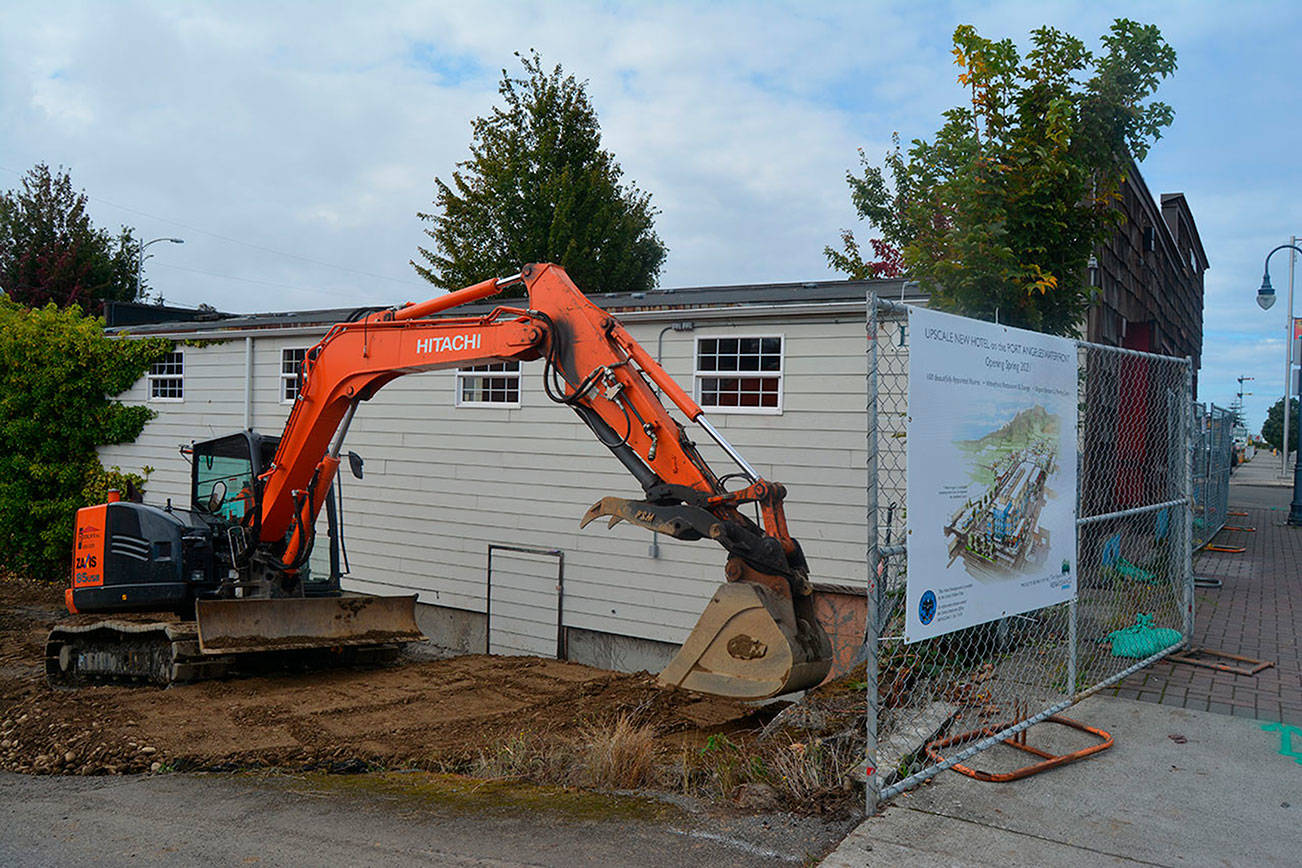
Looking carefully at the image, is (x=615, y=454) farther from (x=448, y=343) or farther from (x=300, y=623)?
(x=300, y=623)

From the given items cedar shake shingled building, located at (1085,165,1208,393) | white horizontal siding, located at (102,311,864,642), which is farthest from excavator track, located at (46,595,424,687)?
cedar shake shingled building, located at (1085,165,1208,393)

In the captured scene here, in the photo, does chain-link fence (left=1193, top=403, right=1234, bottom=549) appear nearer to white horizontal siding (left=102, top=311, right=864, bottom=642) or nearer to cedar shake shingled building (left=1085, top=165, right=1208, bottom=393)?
cedar shake shingled building (left=1085, top=165, right=1208, bottom=393)

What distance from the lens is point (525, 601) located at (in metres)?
12.4

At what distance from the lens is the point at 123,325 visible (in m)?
19.3

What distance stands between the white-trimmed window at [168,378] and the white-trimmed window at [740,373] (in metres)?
9.50

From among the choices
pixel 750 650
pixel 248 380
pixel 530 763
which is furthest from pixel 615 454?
pixel 248 380

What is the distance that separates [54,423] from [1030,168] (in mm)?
15553

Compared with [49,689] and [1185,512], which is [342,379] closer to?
[49,689]

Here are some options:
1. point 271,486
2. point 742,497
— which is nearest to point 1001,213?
point 742,497

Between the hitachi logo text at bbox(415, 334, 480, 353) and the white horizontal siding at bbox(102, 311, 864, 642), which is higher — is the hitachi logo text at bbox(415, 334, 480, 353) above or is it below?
above

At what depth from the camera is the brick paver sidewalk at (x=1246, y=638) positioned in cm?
659

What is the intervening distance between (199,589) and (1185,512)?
29.2 ft

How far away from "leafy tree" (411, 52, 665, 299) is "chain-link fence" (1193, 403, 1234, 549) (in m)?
15.5

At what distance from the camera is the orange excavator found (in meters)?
6.39
